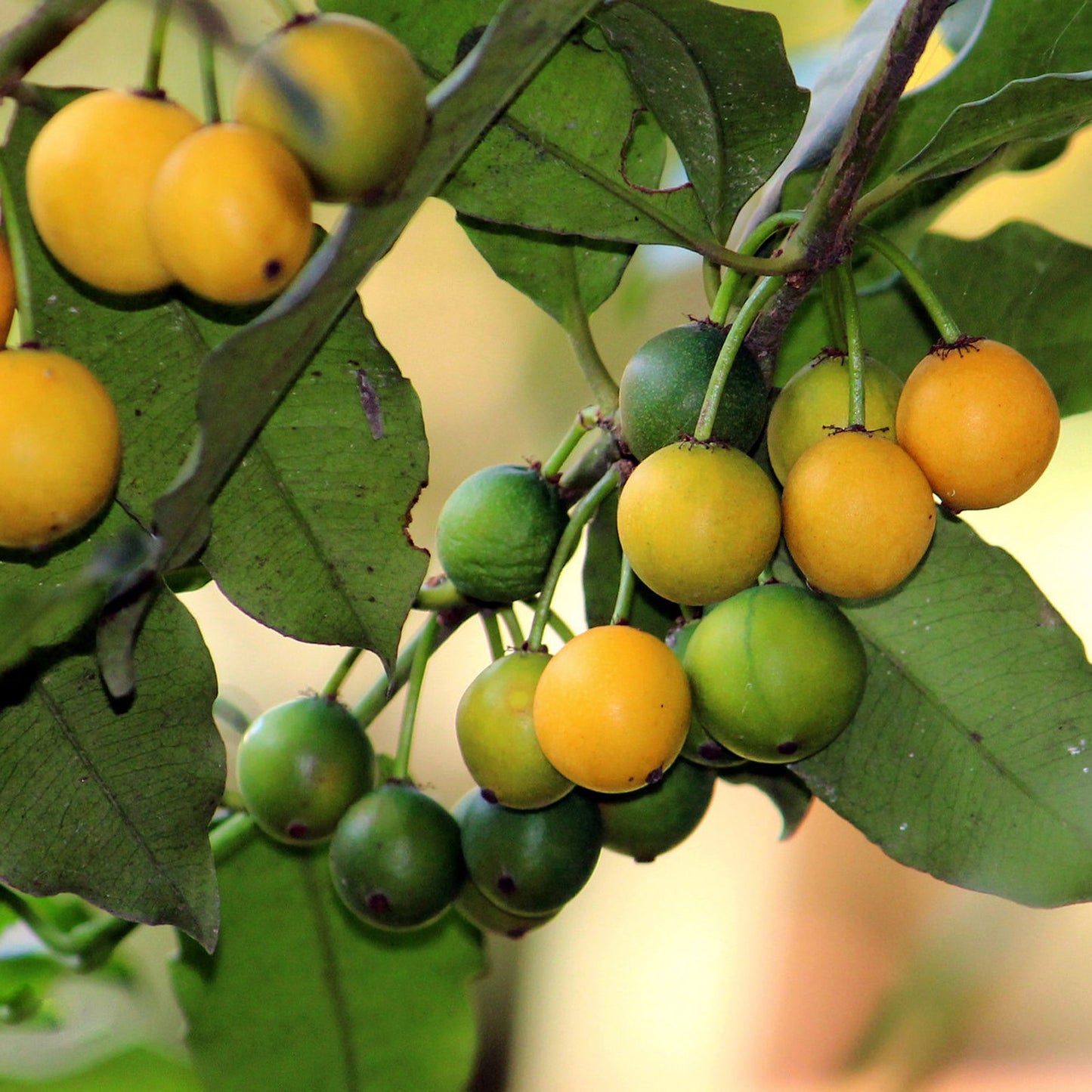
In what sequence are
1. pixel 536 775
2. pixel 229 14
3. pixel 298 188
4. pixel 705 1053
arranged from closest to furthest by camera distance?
1. pixel 229 14
2. pixel 298 188
3. pixel 536 775
4. pixel 705 1053

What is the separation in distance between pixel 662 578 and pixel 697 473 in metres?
0.06

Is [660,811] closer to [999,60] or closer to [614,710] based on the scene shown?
[614,710]

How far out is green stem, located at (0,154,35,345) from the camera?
546mm

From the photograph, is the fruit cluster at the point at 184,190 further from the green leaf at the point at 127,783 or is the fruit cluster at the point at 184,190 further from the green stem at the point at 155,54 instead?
the green leaf at the point at 127,783

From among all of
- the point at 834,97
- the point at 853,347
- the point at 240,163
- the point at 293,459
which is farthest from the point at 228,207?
the point at 834,97

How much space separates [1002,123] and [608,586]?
14.9 inches

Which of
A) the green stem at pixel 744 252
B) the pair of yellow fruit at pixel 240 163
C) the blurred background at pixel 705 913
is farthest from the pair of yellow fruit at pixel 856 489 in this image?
the blurred background at pixel 705 913

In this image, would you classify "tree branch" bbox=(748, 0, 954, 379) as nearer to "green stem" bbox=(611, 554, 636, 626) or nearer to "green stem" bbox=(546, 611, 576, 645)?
"green stem" bbox=(611, 554, 636, 626)

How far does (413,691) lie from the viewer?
3.01ft

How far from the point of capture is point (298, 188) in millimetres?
483

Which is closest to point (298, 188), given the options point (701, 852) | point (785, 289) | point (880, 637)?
point (785, 289)

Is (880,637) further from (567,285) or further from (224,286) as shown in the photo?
(224,286)

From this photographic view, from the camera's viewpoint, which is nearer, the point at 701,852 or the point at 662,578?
the point at 662,578

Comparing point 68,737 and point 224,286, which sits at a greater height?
point 224,286
